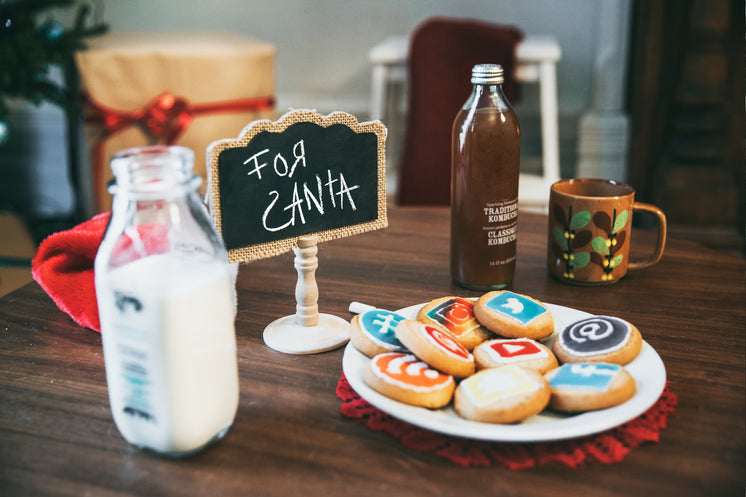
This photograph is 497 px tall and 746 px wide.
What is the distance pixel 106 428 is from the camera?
0.61 metres

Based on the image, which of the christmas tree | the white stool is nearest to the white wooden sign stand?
the white stool

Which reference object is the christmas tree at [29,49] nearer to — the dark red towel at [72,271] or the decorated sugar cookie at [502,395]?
the dark red towel at [72,271]

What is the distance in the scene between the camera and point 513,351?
651 millimetres

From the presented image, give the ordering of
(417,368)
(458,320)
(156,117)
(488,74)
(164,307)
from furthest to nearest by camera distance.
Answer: (156,117)
(488,74)
(458,320)
(417,368)
(164,307)

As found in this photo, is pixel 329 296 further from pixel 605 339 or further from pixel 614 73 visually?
pixel 614 73

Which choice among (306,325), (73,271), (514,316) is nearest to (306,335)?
(306,325)

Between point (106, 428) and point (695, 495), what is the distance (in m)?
0.52

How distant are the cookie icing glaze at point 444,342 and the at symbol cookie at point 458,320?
1.9 inches

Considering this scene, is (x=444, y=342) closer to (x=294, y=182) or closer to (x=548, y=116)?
(x=294, y=182)

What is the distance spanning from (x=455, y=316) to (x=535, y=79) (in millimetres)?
1544

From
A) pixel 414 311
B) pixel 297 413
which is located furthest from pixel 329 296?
pixel 297 413

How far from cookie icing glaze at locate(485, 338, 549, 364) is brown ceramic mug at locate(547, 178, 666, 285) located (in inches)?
→ 12.9

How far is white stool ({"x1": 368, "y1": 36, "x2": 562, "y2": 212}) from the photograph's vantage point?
2023 mm

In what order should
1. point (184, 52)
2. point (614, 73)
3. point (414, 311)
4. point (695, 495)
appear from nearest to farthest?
point (695, 495) < point (414, 311) < point (184, 52) < point (614, 73)
